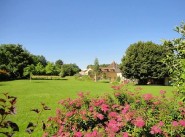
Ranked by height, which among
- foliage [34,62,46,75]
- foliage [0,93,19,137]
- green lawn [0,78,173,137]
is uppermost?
foliage [34,62,46,75]

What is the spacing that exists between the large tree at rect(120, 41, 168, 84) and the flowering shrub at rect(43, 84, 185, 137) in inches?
2022

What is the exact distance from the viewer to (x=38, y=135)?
28.8 ft

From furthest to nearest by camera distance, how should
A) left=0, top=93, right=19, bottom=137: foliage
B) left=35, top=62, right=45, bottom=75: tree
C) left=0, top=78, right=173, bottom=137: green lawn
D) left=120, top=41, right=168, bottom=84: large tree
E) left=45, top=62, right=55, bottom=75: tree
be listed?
1. left=45, top=62, right=55, bottom=75: tree
2. left=35, top=62, right=45, bottom=75: tree
3. left=120, top=41, right=168, bottom=84: large tree
4. left=0, top=78, right=173, bottom=137: green lawn
5. left=0, top=93, right=19, bottom=137: foliage

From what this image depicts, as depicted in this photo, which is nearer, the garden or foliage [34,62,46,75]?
the garden

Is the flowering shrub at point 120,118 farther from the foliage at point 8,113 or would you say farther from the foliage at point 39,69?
the foliage at point 39,69

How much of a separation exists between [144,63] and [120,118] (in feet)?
181

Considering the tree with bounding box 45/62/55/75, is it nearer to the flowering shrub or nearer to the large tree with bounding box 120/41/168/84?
the large tree with bounding box 120/41/168/84

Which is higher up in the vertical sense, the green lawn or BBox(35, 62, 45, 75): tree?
BBox(35, 62, 45, 75): tree

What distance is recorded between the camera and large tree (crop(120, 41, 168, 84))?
5684 centimetres

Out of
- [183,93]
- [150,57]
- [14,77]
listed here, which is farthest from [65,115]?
[14,77]

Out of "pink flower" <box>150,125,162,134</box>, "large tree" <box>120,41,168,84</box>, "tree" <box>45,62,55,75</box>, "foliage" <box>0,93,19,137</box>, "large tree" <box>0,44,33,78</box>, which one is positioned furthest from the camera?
"tree" <box>45,62,55,75</box>

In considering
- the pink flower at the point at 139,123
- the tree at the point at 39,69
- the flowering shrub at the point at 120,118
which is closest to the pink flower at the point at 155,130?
the flowering shrub at the point at 120,118

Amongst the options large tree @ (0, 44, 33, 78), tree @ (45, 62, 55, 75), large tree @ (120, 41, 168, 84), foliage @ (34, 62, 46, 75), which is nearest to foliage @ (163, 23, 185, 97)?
large tree @ (120, 41, 168, 84)

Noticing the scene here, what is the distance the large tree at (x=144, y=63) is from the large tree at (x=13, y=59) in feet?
123
